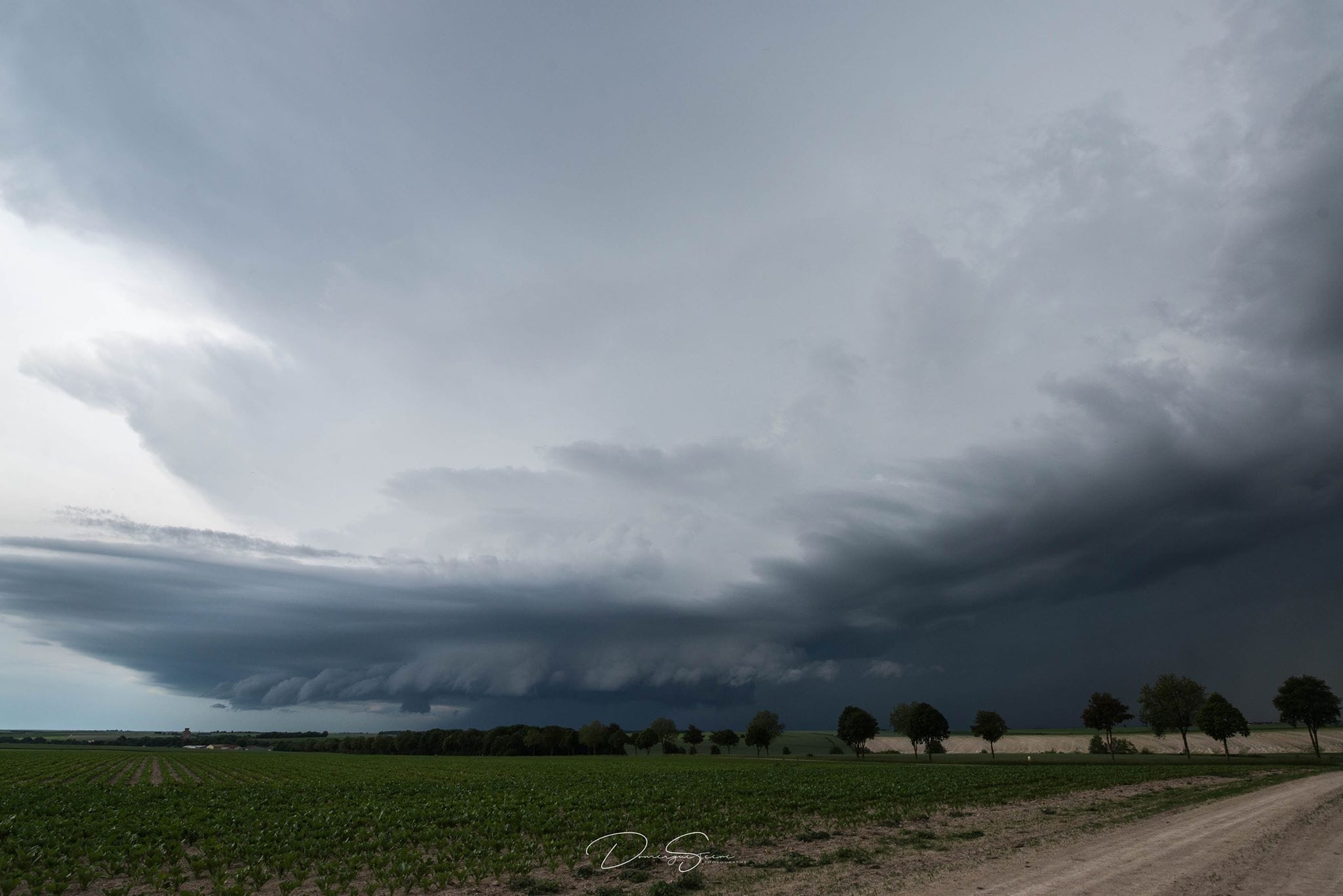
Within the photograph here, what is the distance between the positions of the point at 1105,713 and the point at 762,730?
8871 cm

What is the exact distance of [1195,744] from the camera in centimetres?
15388

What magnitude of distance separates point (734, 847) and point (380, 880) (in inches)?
569

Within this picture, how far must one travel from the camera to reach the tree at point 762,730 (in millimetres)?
179375

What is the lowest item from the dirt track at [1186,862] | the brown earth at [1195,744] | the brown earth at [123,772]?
the brown earth at [1195,744]

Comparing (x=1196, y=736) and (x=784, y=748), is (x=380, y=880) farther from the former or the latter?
(x=1196, y=736)

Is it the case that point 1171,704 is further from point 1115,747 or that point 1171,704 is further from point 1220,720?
point 1115,747

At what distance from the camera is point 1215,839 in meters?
26.7

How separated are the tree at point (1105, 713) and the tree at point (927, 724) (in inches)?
985

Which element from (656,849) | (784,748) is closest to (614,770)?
(656,849)

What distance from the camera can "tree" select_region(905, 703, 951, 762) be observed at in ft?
425

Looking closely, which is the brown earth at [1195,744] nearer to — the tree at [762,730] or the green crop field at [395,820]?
the tree at [762,730]

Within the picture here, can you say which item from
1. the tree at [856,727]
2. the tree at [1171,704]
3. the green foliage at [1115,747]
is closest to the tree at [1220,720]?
the tree at [1171,704]

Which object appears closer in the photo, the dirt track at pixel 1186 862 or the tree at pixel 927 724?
the dirt track at pixel 1186 862

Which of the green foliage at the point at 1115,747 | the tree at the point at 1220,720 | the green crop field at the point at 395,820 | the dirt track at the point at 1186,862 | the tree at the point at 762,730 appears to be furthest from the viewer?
the tree at the point at 762,730
